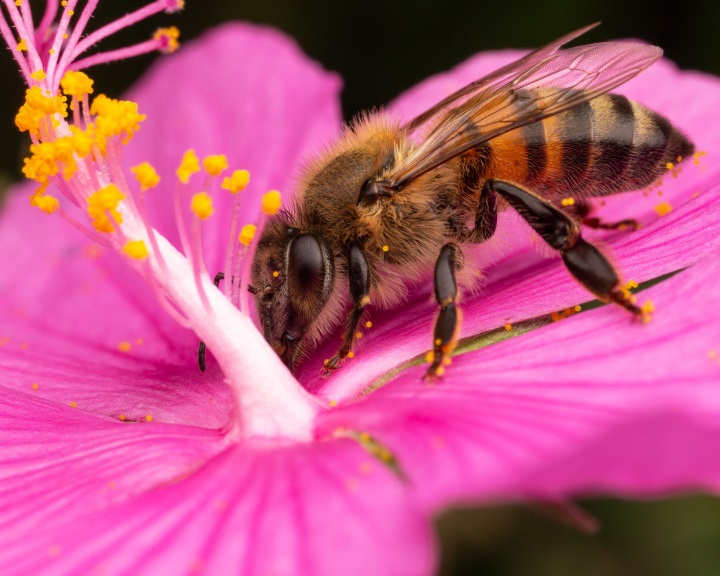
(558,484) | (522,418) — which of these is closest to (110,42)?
(522,418)

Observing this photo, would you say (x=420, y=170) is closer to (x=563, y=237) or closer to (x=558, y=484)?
(x=563, y=237)

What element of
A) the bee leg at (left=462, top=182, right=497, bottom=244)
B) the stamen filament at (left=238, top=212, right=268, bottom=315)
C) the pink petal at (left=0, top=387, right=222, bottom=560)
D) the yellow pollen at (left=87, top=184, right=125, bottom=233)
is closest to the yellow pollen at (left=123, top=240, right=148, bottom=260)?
the yellow pollen at (left=87, top=184, right=125, bottom=233)

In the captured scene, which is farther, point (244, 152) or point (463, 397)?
point (244, 152)

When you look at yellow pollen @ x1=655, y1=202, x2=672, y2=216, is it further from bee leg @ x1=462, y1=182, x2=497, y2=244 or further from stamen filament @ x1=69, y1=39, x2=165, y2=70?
stamen filament @ x1=69, y1=39, x2=165, y2=70

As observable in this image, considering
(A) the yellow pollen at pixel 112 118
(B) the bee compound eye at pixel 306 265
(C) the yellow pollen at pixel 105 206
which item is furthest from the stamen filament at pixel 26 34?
(B) the bee compound eye at pixel 306 265

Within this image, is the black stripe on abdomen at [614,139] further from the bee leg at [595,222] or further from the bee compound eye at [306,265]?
the bee compound eye at [306,265]
